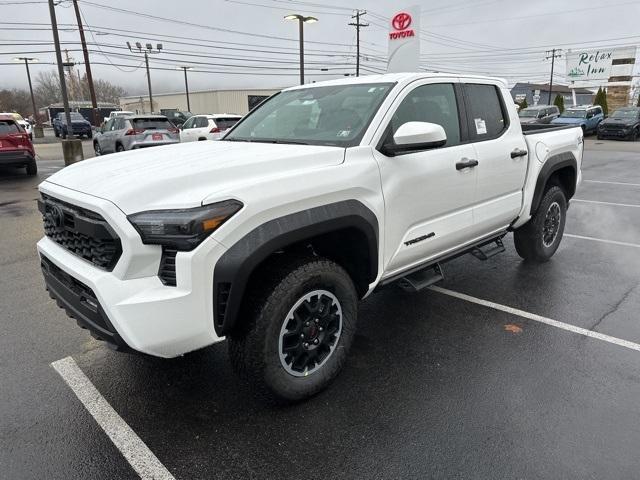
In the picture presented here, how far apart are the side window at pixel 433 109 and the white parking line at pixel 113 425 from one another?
2428mm

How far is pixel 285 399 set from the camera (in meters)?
2.74

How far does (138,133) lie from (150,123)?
0.70m

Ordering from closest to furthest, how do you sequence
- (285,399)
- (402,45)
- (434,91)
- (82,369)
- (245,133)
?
(285,399), (82,369), (434,91), (245,133), (402,45)

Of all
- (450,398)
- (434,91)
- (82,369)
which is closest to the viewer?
(450,398)

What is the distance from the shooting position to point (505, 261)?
5.63 meters

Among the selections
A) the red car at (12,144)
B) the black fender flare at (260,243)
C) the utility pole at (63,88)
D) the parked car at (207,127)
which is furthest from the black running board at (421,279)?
the utility pole at (63,88)

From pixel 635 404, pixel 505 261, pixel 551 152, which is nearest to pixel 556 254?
pixel 505 261

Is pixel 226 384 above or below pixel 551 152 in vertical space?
below

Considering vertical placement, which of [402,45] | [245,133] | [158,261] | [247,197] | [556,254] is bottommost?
[556,254]

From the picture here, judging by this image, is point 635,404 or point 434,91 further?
point 434,91

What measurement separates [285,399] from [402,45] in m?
16.9

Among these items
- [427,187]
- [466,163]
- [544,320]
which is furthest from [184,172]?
[544,320]

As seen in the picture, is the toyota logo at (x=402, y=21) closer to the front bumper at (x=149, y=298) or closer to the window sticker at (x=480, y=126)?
the window sticker at (x=480, y=126)

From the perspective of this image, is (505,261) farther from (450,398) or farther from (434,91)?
(450,398)
